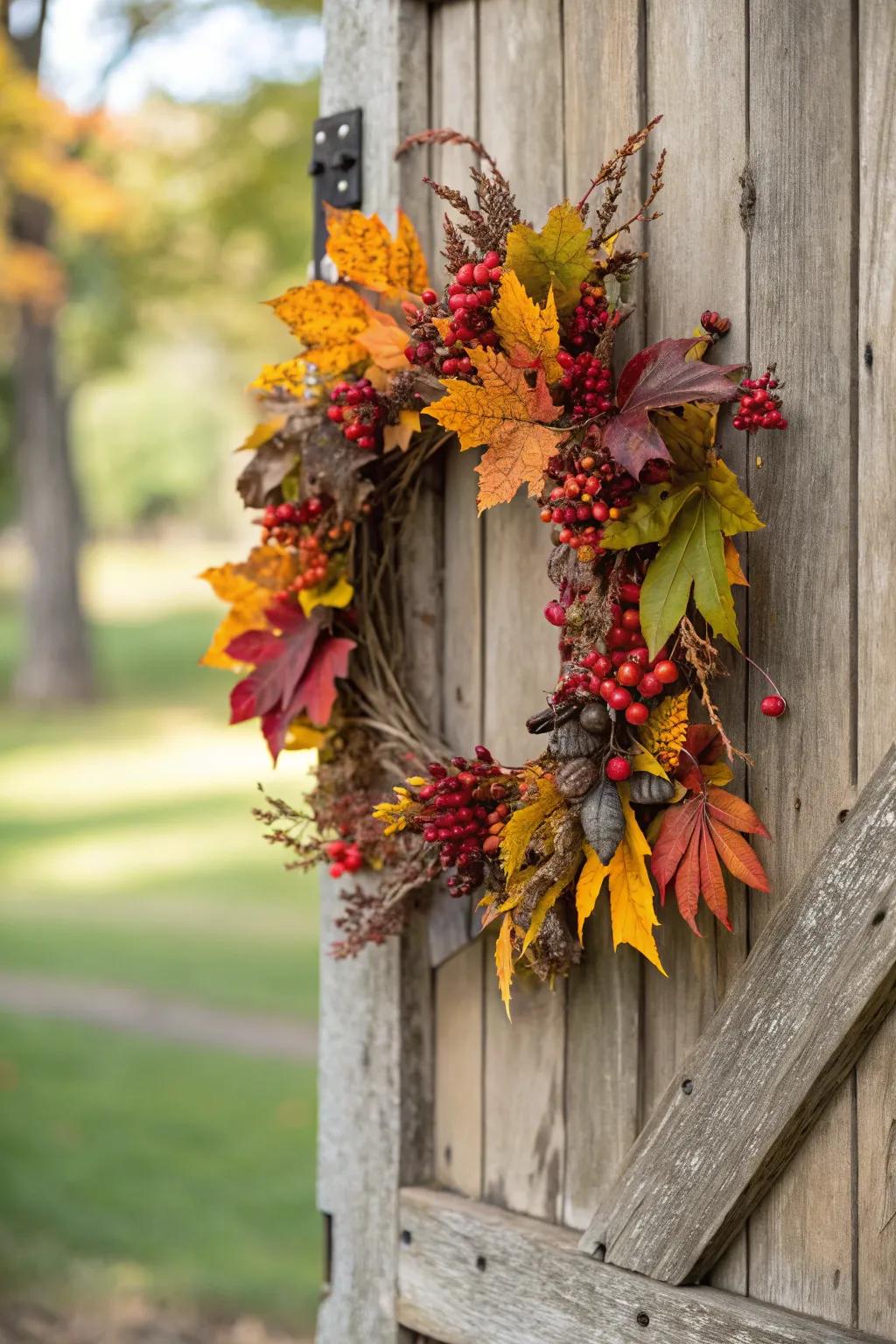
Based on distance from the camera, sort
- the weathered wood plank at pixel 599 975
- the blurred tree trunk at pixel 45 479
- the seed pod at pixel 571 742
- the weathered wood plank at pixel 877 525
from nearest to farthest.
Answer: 1. the weathered wood plank at pixel 877 525
2. the seed pod at pixel 571 742
3. the weathered wood plank at pixel 599 975
4. the blurred tree trunk at pixel 45 479

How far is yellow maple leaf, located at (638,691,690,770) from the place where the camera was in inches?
59.3

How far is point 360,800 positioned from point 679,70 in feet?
3.27

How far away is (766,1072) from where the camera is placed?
1.52 m

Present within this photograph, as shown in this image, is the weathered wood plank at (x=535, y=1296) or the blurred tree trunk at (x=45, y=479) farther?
the blurred tree trunk at (x=45, y=479)

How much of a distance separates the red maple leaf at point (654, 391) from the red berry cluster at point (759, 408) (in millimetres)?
25

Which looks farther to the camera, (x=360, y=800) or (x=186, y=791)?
(x=186, y=791)

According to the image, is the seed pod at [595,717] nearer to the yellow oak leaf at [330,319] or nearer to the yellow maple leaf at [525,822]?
the yellow maple leaf at [525,822]

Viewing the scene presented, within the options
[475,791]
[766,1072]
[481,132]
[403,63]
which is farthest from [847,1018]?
[403,63]

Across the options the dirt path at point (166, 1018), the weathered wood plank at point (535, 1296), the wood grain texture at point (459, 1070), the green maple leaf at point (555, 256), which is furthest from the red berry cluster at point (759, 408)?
the dirt path at point (166, 1018)

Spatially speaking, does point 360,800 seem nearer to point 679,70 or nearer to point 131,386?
point 679,70

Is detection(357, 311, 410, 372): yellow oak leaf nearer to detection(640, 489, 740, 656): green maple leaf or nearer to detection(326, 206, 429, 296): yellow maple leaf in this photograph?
detection(326, 206, 429, 296): yellow maple leaf

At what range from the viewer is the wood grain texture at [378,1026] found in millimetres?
1921

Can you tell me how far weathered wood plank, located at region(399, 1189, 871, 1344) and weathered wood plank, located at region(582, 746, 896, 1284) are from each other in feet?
0.13

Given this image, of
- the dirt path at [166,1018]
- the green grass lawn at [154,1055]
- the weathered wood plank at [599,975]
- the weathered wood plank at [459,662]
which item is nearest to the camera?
the weathered wood plank at [599,975]
